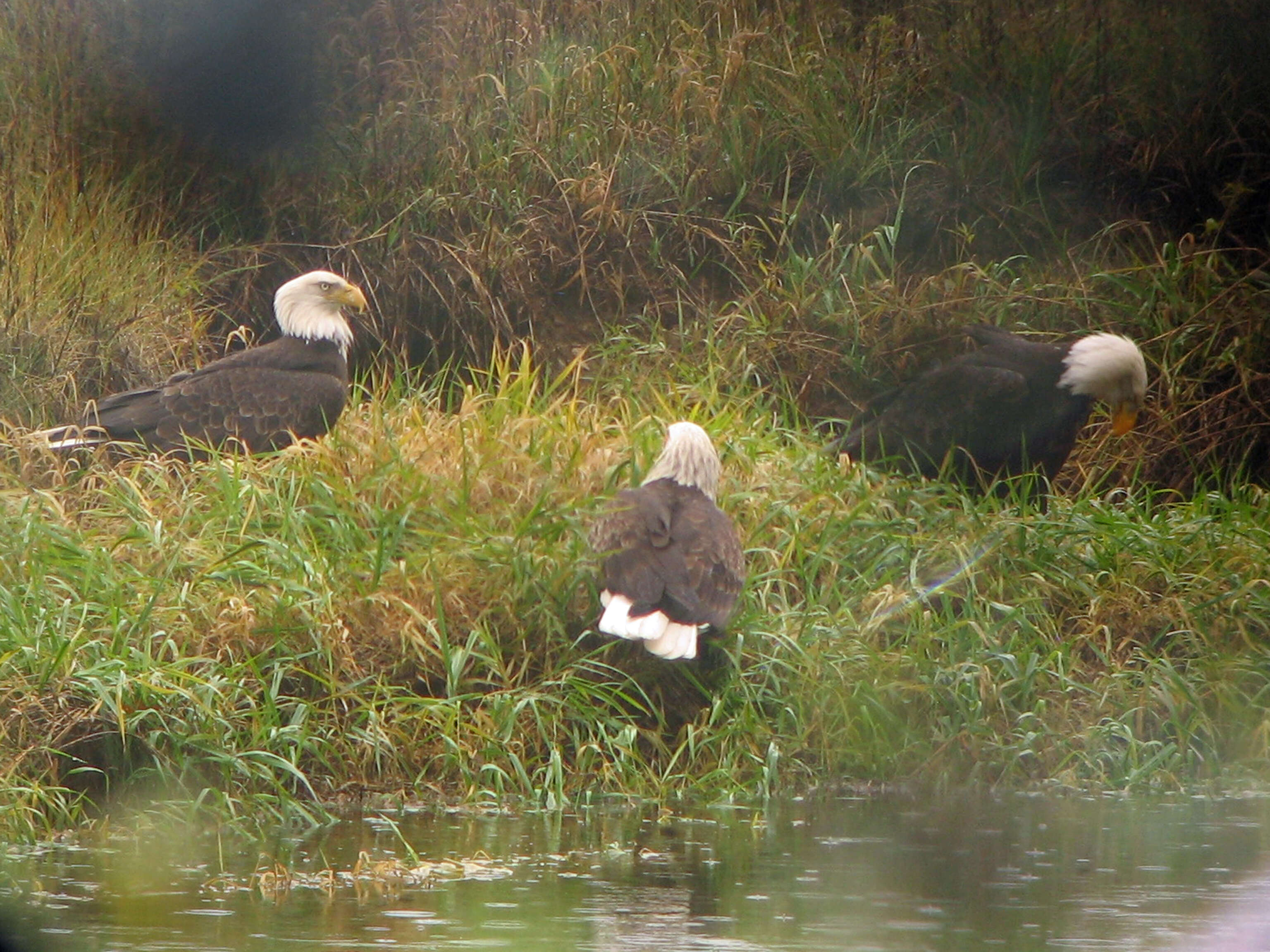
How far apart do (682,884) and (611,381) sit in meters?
4.14

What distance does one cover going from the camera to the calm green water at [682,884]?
160 inches

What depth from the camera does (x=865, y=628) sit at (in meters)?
6.13

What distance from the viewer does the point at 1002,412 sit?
7.57 meters

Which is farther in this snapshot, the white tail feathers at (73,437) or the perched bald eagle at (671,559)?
the white tail feathers at (73,437)

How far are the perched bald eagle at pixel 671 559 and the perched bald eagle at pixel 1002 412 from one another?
57.2 inches

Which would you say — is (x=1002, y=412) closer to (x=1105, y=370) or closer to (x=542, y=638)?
(x=1105, y=370)

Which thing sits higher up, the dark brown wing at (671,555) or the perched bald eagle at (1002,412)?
the perched bald eagle at (1002,412)

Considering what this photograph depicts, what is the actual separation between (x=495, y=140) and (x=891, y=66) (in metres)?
2.13

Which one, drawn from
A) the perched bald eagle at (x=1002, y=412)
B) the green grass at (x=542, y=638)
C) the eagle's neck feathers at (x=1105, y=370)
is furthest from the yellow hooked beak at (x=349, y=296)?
the eagle's neck feathers at (x=1105, y=370)

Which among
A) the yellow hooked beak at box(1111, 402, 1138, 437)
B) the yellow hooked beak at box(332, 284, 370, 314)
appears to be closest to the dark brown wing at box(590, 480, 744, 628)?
the yellow hooked beak at box(332, 284, 370, 314)

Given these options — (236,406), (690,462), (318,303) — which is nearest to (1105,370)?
(690,462)

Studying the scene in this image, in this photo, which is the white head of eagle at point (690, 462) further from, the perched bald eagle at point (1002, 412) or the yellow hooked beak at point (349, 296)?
the yellow hooked beak at point (349, 296)

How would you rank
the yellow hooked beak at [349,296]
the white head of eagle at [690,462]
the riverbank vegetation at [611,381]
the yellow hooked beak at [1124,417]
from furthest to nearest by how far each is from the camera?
the yellow hooked beak at [349,296], the yellow hooked beak at [1124,417], the white head of eagle at [690,462], the riverbank vegetation at [611,381]

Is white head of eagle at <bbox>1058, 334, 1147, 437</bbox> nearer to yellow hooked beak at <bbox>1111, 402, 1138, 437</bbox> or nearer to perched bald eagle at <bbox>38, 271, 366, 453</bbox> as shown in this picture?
yellow hooked beak at <bbox>1111, 402, 1138, 437</bbox>
